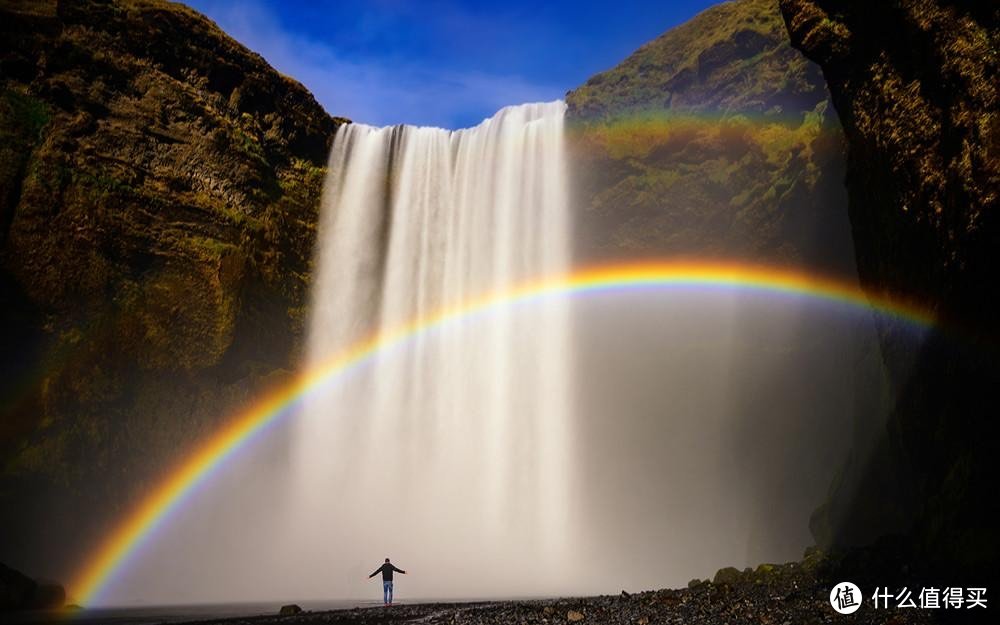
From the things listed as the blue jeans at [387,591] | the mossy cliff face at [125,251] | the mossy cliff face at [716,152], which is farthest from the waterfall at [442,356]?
the blue jeans at [387,591]

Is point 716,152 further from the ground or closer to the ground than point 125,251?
further from the ground

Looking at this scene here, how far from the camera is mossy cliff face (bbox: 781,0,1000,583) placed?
10883 millimetres

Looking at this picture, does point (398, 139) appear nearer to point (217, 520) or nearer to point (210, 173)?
point (210, 173)

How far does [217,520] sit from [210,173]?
1636 cm

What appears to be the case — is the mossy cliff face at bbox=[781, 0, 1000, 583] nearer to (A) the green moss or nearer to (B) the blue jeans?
(B) the blue jeans

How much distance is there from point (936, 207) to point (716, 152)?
926 inches

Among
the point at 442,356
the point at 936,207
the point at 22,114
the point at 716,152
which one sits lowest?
the point at 936,207

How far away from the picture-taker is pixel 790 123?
33062mm

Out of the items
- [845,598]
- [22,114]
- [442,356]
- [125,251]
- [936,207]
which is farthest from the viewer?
[442,356]

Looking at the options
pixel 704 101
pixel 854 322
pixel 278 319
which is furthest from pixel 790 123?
pixel 278 319

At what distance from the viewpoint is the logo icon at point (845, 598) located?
11203 millimetres

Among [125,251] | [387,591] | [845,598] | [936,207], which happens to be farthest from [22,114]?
[845,598]

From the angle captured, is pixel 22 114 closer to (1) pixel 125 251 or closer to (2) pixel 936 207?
(1) pixel 125 251

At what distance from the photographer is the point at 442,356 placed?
37719 millimetres
